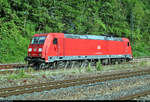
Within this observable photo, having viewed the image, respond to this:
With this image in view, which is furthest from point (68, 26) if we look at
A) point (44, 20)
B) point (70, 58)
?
Answer: point (70, 58)

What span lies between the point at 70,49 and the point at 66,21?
15.9m

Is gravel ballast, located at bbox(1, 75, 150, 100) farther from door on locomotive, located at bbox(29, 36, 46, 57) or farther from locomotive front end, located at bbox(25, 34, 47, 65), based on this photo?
door on locomotive, located at bbox(29, 36, 46, 57)

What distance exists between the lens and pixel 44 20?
3075 centimetres

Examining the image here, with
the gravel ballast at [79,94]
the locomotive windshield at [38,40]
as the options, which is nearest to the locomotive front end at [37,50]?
the locomotive windshield at [38,40]

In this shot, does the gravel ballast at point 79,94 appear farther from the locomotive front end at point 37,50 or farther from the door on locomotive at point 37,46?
the door on locomotive at point 37,46

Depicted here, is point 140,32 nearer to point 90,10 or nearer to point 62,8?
point 90,10

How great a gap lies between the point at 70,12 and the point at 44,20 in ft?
19.9

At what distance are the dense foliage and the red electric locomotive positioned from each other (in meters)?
7.58

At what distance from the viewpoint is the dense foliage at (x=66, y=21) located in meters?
26.5

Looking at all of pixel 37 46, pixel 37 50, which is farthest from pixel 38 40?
pixel 37 50

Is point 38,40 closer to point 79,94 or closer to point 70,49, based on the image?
point 70,49

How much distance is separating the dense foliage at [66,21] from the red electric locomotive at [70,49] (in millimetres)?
7577

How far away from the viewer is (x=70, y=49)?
19.3 metres

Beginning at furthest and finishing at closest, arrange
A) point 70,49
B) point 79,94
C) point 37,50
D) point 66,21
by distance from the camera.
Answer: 1. point 66,21
2. point 70,49
3. point 37,50
4. point 79,94
